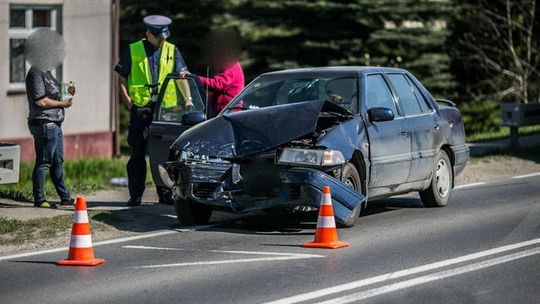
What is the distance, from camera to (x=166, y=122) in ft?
45.8

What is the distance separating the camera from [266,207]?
39.4ft

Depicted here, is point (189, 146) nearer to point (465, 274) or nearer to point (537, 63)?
point (465, 274)

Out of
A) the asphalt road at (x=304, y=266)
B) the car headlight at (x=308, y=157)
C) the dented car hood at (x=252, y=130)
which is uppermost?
the dented car hood at (x=252, y=130)

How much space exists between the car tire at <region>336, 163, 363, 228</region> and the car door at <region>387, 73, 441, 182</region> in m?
1.30

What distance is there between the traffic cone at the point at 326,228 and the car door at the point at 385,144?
65.6 inches

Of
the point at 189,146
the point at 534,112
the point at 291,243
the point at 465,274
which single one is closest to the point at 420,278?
the point at 465,274

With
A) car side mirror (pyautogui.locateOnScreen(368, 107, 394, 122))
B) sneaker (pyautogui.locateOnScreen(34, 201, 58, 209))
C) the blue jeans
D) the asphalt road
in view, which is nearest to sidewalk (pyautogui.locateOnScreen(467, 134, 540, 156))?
the asphalt road

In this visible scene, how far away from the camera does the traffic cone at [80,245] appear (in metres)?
10.4

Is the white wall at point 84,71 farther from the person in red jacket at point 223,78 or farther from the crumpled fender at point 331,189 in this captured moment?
the crumpled fender at point 331,189

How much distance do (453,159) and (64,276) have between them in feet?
20.1

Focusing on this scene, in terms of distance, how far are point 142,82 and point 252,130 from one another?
2.51 meters

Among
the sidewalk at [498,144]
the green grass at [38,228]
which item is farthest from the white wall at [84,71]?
the green grass at [38,228]

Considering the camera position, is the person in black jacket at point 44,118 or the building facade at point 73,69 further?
the building facade at point 73,69

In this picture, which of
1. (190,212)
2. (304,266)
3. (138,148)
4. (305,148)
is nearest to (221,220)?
(190,212)
